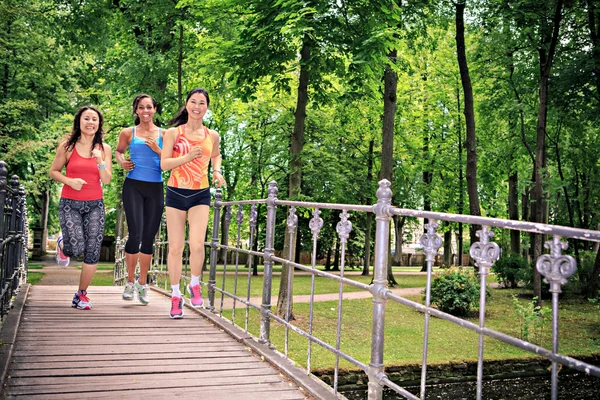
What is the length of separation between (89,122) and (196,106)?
3.69ft

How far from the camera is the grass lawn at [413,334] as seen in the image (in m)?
10.6

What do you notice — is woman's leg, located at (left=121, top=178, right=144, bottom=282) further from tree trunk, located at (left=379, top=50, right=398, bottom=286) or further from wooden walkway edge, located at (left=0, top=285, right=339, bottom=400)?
tree trunk, located at (left=379, top=50, right=398, bottom=286)

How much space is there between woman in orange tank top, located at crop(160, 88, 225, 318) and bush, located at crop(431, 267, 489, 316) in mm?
9836

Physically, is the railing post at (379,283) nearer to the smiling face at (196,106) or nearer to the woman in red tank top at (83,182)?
the smiling face at (196,106)

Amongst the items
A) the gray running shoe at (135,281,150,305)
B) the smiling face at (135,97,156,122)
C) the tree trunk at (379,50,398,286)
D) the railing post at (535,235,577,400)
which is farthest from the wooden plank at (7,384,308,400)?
the tree trunk at (379,50,398,286)

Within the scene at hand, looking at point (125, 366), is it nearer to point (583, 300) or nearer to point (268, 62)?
point (268, 62)

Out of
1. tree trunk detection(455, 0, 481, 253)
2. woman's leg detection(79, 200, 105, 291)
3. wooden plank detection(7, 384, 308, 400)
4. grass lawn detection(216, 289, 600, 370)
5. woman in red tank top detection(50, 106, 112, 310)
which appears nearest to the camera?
wooden plank detection(7, 384, 308, 400)

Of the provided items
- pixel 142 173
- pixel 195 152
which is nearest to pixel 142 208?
pixel 142 173

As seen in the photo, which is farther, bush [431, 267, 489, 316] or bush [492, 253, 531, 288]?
bush [492, 253, 531, 288]

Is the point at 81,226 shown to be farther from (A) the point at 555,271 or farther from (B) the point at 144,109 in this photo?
(A) the point at 555,271

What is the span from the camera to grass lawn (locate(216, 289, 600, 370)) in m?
10.6

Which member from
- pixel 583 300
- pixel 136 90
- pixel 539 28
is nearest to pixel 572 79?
pixel 539 28

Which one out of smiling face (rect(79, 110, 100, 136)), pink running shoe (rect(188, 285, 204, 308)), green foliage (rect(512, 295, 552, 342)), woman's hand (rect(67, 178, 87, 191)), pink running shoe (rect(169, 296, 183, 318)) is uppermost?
smiling face (rect(79, 110, 100, 136))

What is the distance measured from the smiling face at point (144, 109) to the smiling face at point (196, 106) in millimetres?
544
